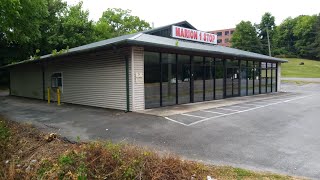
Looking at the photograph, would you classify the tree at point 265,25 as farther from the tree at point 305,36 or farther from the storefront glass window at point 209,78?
the storefront glass window at point 209,78

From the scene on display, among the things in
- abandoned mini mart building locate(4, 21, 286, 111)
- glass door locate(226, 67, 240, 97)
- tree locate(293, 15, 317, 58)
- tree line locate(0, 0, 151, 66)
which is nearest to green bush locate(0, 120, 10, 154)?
abandoned mini mart building locate(4, 21, 286, 111)

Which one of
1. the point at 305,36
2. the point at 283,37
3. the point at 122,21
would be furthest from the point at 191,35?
the point at 283,37

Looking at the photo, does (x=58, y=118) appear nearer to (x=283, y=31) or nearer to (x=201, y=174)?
(x=201, y=174)

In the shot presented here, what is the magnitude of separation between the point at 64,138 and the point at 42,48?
81.1ft

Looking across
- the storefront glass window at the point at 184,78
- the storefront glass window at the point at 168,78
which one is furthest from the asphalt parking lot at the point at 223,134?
the storefront glass window at the point at 184,78

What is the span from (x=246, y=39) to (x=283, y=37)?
16.8 meters

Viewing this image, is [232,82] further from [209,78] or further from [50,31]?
[50,31]

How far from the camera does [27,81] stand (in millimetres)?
20000

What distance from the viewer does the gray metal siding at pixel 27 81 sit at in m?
18.5

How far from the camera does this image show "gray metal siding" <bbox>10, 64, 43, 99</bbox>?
1848cm

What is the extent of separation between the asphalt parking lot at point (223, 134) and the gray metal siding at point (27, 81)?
10001 millimetres

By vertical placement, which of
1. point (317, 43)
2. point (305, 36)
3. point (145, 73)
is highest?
point (305, 36)

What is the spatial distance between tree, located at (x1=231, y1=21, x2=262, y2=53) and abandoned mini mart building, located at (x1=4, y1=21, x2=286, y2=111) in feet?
134

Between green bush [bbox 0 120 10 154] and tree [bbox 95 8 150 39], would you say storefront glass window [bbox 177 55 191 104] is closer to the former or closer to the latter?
green bush [bbox 0 120 10 154]
